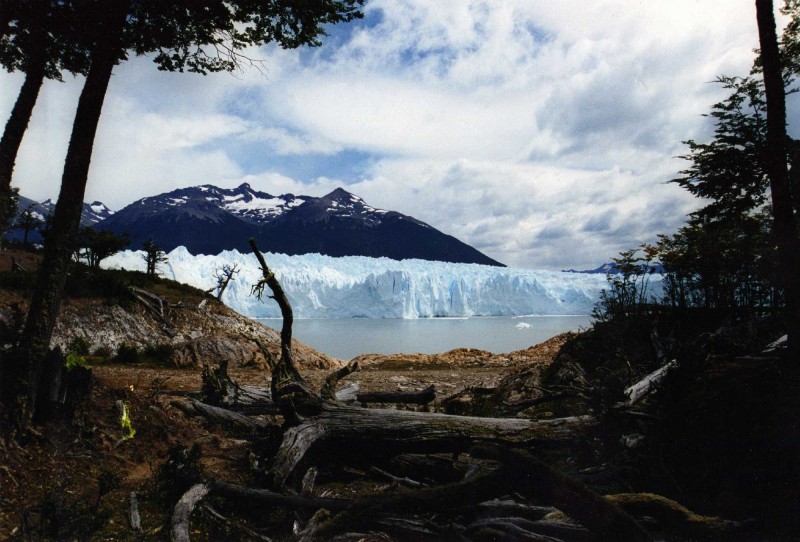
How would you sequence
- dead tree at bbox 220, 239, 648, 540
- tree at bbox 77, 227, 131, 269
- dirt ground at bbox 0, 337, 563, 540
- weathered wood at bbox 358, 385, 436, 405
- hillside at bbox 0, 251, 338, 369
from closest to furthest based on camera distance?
dirt ground at bbox 0, 337, 563, 540 → dead tree at bbox 220, 239, 648, 540 → weathered wood at bbox 358, 385, 436, 405 → hillside at bbox 0, 251, 338, 369 → tree at bbox 77, 227, 131, 269

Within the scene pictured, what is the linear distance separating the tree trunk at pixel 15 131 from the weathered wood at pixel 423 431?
497cm

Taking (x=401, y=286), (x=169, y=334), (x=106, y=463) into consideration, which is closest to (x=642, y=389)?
(x=106, y=463)

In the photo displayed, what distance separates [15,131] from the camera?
20.7 ft

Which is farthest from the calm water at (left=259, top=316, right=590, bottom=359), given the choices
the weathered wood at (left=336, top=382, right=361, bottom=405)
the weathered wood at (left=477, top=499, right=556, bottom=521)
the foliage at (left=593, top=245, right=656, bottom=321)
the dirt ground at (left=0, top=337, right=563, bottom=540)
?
the dirt ground at (left=0, top=337, right=563, bottom=540)

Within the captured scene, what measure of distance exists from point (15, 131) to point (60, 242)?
6.20 ft

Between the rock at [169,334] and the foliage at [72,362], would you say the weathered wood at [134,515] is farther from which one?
the rock at [169,334]

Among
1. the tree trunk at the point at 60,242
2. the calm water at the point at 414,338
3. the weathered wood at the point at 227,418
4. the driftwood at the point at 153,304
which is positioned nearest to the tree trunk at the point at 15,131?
the tree trunk at the point at 60,242

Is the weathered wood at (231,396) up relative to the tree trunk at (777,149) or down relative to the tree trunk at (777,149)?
down

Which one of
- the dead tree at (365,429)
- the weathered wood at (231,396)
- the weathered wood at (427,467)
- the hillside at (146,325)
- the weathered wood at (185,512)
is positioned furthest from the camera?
the hillside at (146,325)

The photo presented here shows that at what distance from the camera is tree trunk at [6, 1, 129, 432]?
549 cm

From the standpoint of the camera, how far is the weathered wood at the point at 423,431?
5570 mm

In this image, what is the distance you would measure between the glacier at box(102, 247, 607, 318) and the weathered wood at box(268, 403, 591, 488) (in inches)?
2418

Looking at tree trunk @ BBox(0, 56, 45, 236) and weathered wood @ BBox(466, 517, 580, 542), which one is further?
tree trunk @ BBox(0, 56, 45, 236)

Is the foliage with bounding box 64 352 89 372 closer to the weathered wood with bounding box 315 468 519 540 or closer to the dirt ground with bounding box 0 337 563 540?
the dirt ground with bounding box 0 337 563 540
